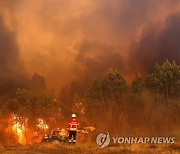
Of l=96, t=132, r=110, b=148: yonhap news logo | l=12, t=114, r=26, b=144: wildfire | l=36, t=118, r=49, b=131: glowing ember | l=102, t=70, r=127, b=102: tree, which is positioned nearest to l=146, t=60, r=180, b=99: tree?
l=102, t=70, r=127, b=102: tree

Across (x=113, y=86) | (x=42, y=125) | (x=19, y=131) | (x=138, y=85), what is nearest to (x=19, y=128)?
(x=19, y=131)

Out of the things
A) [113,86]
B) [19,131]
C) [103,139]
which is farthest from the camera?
[19,131]

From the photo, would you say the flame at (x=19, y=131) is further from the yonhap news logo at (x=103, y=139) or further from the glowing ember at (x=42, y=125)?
the yonhap news logo at (x=103, y=139)

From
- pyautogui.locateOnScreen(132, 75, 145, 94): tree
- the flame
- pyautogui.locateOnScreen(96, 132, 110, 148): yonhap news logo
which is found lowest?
pyautogui.locateOnScreen(96, 132, 110, 148): yonhap news logo

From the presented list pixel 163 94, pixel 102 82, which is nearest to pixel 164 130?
pixel 163 94

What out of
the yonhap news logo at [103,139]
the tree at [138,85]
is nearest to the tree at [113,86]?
the tree at [138,85]

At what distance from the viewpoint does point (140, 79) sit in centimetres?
5378

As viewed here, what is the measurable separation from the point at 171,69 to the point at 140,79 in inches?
213

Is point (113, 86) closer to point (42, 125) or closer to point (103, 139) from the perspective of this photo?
point (42, 125)

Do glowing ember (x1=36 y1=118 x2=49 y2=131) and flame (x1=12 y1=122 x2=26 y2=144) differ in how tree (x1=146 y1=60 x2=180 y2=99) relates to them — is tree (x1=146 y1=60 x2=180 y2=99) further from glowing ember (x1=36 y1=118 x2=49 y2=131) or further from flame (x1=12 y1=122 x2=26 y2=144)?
flame (x1=12 y1=122 x2=26 y2=144)

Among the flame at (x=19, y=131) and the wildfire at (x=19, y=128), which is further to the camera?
the flame at (x=19, y=131)

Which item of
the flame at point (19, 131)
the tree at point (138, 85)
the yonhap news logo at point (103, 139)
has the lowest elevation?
the yonhap news logo at point (103, 139)

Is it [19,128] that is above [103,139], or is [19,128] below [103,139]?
above

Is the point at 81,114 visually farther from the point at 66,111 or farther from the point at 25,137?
the point at 25,137
